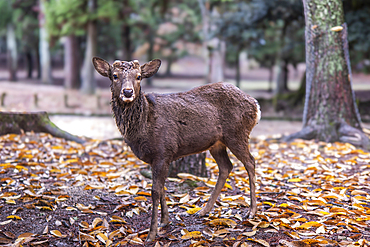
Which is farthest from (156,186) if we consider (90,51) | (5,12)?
(5,12)

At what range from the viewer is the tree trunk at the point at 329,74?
25.5 ft

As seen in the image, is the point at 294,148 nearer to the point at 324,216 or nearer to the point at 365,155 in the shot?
the point at 365,155

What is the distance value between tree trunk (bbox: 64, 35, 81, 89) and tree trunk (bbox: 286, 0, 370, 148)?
16.1 m

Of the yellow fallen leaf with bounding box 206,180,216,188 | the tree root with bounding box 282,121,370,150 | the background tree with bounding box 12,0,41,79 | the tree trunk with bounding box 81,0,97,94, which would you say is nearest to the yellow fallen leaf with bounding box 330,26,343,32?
→ the tree root with bounding box 282,121,370,150

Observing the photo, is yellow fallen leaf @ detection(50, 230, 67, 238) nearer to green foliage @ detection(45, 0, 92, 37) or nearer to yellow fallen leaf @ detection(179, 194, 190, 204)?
yellow fallen leaf @ detection(179, 194, 190, 204)

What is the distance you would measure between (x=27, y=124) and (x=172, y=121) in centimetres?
457

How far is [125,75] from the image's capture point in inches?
140

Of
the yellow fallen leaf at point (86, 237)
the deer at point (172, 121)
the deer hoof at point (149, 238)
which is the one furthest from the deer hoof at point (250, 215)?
the yellow fallen leaf at point (86, 237)

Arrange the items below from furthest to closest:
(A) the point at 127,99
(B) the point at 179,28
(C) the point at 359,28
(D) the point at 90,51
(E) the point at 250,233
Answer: (B) the point at 179,28
(D) the point at 90,51
(C) the point at 359,28
(E) the point at 250,233
(A) the point at 127,99

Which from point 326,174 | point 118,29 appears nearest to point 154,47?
point 118,29

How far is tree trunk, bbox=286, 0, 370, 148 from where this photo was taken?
777 cm

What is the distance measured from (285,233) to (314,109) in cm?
471

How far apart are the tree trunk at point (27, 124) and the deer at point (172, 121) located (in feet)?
13.1

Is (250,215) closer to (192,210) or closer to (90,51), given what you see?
(192,210)
